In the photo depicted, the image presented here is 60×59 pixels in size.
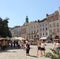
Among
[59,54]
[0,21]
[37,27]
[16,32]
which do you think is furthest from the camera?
[16,32]

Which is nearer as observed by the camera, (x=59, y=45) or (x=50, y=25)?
(x=59, y=45)

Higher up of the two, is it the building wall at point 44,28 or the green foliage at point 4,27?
the building wall at point 44,28

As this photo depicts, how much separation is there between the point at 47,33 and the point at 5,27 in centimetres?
6011

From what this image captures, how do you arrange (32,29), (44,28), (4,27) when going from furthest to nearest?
(32,29) < (44,28) < (4,27)

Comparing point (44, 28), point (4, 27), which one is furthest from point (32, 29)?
point (4, 27)

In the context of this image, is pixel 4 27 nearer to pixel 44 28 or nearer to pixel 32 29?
pixel 44 28

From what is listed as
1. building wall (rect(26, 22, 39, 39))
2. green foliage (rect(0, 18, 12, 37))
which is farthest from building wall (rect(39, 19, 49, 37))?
green foliage (rect(0, 18, 12, 37))

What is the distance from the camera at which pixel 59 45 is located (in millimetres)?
24875

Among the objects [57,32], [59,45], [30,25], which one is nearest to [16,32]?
[30,25]

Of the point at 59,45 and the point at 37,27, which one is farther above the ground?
the point at 37,27

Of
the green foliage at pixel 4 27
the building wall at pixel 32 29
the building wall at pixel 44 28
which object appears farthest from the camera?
the building wall at pixel 32 29

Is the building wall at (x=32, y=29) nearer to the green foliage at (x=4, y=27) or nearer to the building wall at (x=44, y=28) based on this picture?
the building wall at (x=44, y=28)

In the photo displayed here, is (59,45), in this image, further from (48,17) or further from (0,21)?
(48,17)

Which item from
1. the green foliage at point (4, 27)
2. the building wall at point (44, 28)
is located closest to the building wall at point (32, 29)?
the building wall at point (44, 28)
